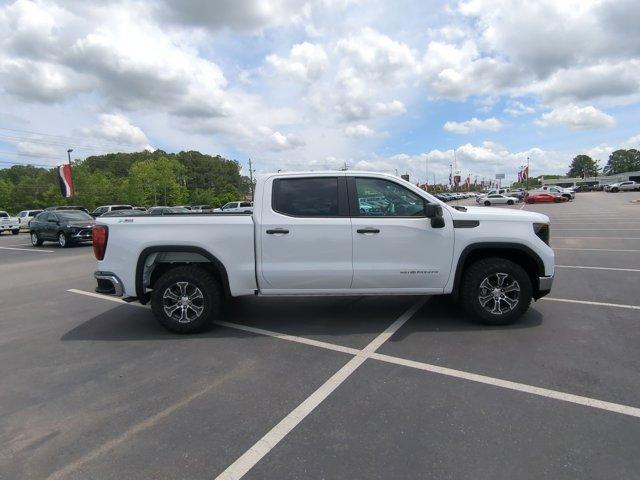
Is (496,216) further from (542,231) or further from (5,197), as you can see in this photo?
(5,197)

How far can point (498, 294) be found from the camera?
5.11m

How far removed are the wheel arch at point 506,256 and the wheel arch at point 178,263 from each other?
2798mm

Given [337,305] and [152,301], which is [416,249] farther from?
[152,301]

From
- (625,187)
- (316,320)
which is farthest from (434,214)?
(625,187)

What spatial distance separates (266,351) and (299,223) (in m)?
1.49

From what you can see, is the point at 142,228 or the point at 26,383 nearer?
the point at 26,383

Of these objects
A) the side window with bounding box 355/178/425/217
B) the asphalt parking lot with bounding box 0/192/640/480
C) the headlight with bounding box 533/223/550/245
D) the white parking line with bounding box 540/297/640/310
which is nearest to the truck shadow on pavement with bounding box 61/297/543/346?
the asphalt parking lot with bounding box 0/192/640/480

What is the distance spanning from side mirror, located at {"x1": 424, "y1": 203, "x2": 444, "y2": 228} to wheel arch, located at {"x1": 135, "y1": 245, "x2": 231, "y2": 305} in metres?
2.46

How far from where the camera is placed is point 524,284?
5.07 m

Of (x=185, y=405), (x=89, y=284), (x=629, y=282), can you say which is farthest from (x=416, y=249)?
(x=89, y=284)

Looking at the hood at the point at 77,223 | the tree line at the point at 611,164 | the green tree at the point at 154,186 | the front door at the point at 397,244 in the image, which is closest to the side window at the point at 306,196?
the front door at the point at 397,244

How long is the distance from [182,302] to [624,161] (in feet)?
574

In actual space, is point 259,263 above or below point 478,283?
above

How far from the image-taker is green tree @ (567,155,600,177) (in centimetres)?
14860
